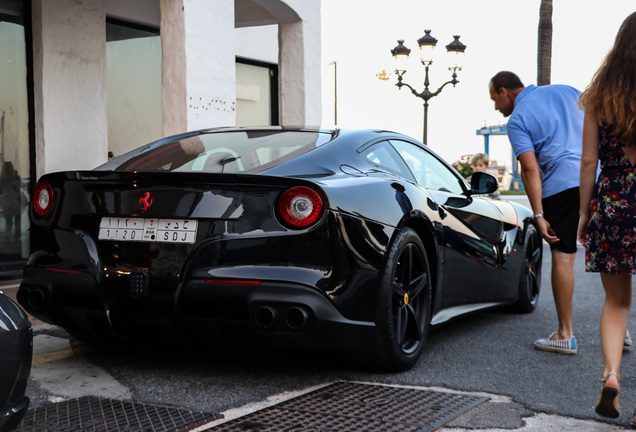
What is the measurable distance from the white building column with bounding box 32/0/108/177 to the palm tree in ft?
36.2

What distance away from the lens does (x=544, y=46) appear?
17406 mm

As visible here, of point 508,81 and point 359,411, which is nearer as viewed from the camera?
point 359,411

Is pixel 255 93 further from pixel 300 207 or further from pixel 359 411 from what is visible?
pixel 359 411

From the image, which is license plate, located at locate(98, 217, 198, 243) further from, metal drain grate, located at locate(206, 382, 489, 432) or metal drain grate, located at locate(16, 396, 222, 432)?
metal drain grate, located at locate(206, 382, 489, 432)

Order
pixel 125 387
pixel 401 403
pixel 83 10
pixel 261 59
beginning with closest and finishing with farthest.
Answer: pixel 401 403 → pixel 125 387 → pixel 83 10 → pixel 261 59

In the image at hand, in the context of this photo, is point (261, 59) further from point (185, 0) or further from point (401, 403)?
point (401, 403)

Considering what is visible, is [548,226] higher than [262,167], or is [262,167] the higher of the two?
[262,167]

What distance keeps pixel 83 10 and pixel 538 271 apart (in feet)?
18.4

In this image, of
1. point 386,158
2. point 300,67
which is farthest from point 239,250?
point 300,67

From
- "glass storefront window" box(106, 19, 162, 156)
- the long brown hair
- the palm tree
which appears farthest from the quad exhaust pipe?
the palm tree

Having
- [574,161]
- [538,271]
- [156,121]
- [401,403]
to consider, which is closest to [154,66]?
[156,121]

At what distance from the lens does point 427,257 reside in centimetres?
439

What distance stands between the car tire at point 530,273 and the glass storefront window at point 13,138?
5.08 meters

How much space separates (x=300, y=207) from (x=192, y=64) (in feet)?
17.1
